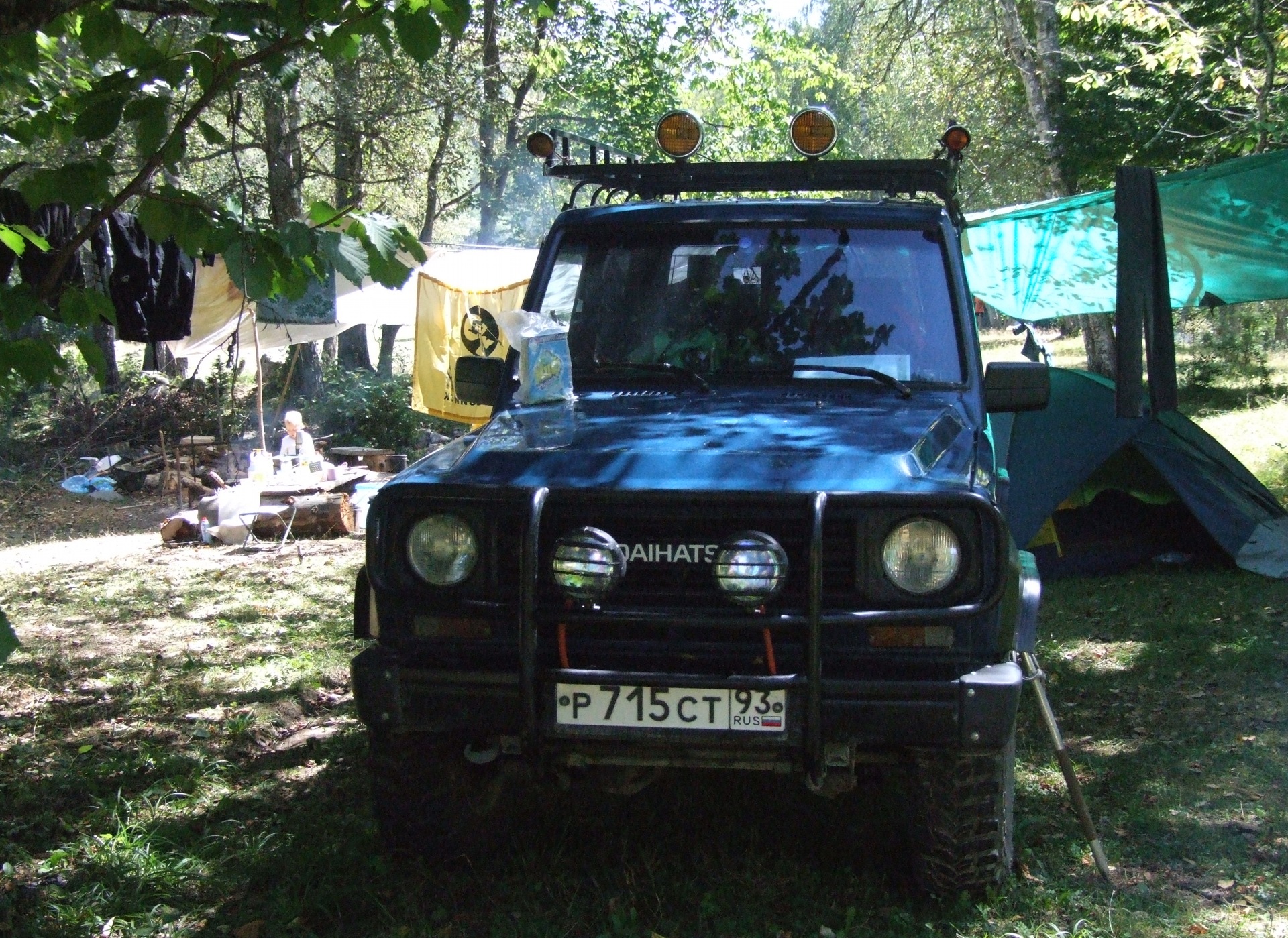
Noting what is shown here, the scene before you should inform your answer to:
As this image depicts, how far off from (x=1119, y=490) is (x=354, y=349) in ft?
51.9

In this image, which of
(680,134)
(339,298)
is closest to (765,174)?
(680,134)

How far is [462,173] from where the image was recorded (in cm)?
1945

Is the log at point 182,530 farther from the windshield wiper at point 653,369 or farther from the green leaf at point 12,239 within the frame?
the windshield wiper at point 653,369

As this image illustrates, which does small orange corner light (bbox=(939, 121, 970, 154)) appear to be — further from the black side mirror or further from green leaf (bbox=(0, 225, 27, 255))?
green leaf (bbox=(0, 225, 27, 255))

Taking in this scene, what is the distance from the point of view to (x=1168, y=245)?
24.9 ft

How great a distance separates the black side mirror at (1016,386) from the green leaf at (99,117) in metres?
2.71

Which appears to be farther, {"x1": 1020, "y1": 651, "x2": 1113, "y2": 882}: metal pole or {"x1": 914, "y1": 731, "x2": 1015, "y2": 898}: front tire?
{"x1": 1020, "y1": 651, "x2": 1113, "y2": 882}: metal pole

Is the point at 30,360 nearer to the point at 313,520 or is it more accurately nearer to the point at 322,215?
the point at 322,215

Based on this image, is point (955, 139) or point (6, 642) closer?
point (6, 642)

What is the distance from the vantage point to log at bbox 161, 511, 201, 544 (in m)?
11.2

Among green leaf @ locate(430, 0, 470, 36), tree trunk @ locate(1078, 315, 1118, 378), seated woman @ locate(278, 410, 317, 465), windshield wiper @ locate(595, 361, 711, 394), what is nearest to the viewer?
green leaf @ locate(430, 0, 470, 36)

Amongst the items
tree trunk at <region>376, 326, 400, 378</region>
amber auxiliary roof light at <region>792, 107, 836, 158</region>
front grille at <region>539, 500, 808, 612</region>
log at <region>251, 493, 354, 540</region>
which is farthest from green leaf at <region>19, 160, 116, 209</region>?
tree trunk at <region>376, 326, 400, 378</region>

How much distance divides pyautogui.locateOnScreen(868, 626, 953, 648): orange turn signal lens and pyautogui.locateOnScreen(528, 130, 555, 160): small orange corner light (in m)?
2.53

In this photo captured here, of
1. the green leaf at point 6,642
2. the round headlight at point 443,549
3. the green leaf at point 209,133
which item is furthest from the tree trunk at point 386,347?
the round headlight at point 443,549
